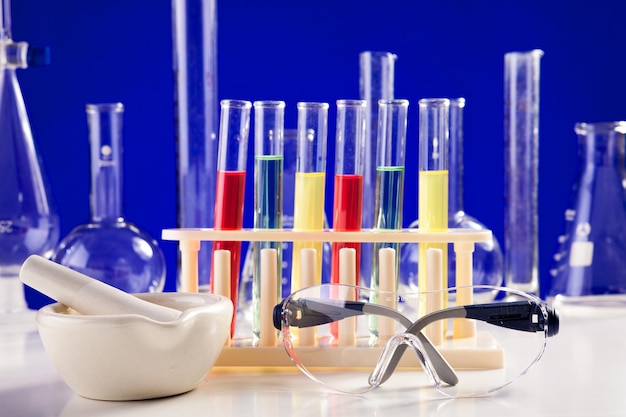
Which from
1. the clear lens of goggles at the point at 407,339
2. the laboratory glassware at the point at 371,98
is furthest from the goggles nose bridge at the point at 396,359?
the laboratory glassware at the point at 371,98

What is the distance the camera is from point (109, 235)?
1.09 meters

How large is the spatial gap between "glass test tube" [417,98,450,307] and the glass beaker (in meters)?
0.35

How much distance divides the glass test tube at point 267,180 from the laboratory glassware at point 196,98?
8.6 inches

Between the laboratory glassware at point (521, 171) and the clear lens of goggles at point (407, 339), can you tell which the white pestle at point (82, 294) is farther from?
the laboratory glassware at point (521, 171)

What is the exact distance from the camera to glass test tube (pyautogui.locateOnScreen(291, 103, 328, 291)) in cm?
88

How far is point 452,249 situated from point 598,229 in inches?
8.2

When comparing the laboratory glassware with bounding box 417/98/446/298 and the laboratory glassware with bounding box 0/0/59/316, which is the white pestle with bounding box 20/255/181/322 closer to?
the laboratory glassware with bounding box 417/98/446/298

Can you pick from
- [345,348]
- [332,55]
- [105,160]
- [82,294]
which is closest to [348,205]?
[345,348]

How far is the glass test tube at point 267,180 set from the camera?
879mm

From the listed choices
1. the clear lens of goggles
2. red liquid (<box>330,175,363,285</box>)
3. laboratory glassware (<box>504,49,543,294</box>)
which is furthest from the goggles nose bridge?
laboratory glassware (<box>504,49,543,294</box>)

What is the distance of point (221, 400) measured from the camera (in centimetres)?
75

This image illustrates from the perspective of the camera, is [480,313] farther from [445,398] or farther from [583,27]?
[583,27]

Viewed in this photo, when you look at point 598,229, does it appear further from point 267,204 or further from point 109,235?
point 109,235

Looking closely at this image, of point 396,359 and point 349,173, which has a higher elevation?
point 349,173
